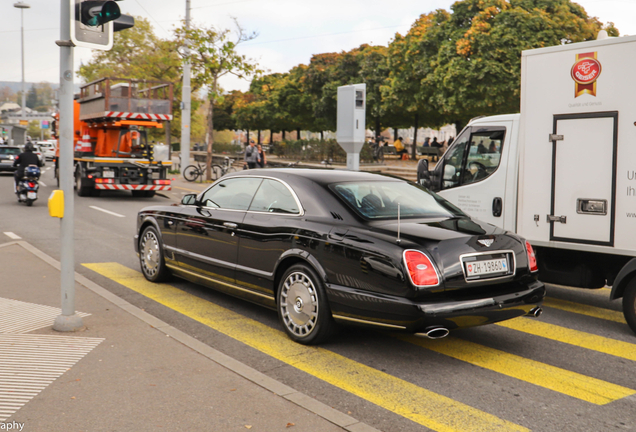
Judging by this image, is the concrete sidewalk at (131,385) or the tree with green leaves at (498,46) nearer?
the concrete sidewalk at (131,385)

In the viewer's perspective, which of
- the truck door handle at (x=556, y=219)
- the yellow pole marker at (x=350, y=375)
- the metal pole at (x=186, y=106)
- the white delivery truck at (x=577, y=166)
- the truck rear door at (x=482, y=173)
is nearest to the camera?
the yellow pole marker at (x=350, y=375)

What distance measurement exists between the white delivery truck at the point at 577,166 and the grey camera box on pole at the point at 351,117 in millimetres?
7565

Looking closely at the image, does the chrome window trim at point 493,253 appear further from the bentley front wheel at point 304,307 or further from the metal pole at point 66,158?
the metal pole at point 66,158

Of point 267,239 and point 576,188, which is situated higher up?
point 576,188

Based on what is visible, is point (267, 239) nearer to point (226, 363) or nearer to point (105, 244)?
point (226, 363)

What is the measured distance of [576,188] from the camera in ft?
21.3

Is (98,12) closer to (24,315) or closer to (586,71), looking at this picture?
(24,315)

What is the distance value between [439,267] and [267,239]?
1736 mm

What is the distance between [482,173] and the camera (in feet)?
25.6

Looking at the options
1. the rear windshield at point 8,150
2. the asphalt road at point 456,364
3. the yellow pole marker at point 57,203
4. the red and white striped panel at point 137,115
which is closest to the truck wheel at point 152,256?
the asphalt road at point 456,364

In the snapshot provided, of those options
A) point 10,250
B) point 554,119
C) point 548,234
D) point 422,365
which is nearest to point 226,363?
point 422,365

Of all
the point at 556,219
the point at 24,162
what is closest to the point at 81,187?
the point at 24,162

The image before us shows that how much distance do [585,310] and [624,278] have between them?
3.95 feet

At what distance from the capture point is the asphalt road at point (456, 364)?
3.99m
